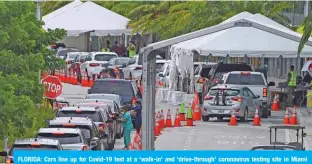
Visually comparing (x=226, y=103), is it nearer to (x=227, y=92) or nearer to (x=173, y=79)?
(x=227, y=92)

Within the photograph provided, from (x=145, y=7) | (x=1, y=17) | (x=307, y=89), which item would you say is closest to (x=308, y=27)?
(x=1, y=17)

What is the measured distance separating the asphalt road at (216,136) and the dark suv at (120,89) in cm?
238

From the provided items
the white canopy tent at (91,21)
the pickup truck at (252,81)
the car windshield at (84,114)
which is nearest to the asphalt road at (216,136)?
the car windshield at (84,114)

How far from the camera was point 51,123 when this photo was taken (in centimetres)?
2448

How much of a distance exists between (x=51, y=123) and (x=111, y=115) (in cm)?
593

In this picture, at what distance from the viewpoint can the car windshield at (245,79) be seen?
39.9 meters

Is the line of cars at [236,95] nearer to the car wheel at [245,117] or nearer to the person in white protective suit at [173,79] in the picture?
the car wheel at [245,117]

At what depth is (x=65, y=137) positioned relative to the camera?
2242 centimetres

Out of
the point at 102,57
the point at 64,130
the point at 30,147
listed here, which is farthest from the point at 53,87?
the point at 102,57

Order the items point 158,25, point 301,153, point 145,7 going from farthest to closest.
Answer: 1. point 145,7
2. point 158,25
3. point 301,153

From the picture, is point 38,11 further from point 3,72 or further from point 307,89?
point 307,89

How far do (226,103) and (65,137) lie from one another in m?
14.4

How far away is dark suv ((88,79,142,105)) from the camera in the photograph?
36875 mm

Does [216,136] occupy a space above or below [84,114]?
below
